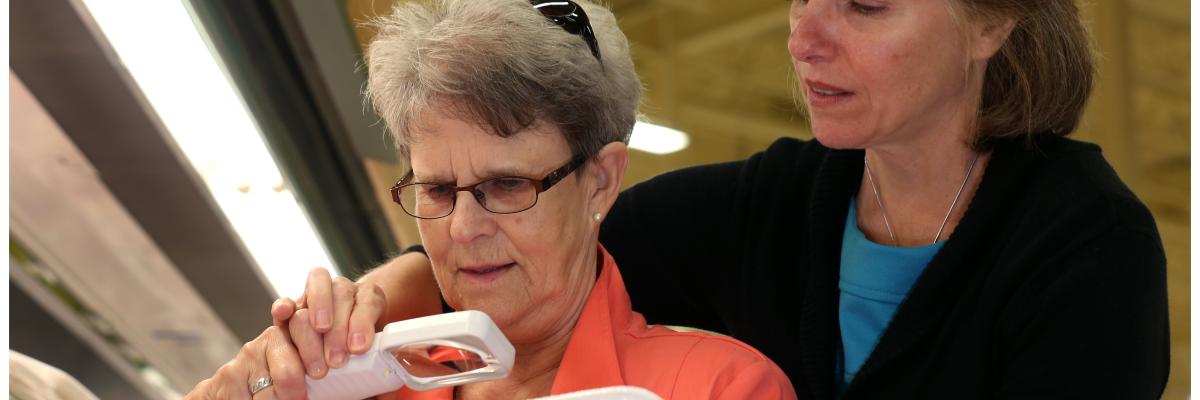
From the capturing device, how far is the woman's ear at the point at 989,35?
173 centimetres

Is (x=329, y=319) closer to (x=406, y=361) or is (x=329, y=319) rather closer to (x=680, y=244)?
(x=406, y=361)

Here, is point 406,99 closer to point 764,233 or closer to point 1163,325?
point 764,233

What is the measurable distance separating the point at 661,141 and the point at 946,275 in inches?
160

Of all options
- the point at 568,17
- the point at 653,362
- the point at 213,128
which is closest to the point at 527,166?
the point at 568,17

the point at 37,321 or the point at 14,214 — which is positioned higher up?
the point at 14,214

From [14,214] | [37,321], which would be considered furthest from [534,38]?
[37,321]

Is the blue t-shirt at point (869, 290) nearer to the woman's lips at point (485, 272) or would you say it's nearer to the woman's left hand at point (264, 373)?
the woman's lips at point (485, 272)

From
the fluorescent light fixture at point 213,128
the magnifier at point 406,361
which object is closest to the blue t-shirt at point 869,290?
the magnifier at point 406,361

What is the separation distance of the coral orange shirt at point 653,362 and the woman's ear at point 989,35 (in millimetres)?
514

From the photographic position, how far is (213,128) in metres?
2.29

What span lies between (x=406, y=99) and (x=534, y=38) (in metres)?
0.18

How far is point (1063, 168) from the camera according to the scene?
1.67 meters

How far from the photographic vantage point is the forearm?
174cm

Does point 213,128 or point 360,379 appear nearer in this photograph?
point 360,379
